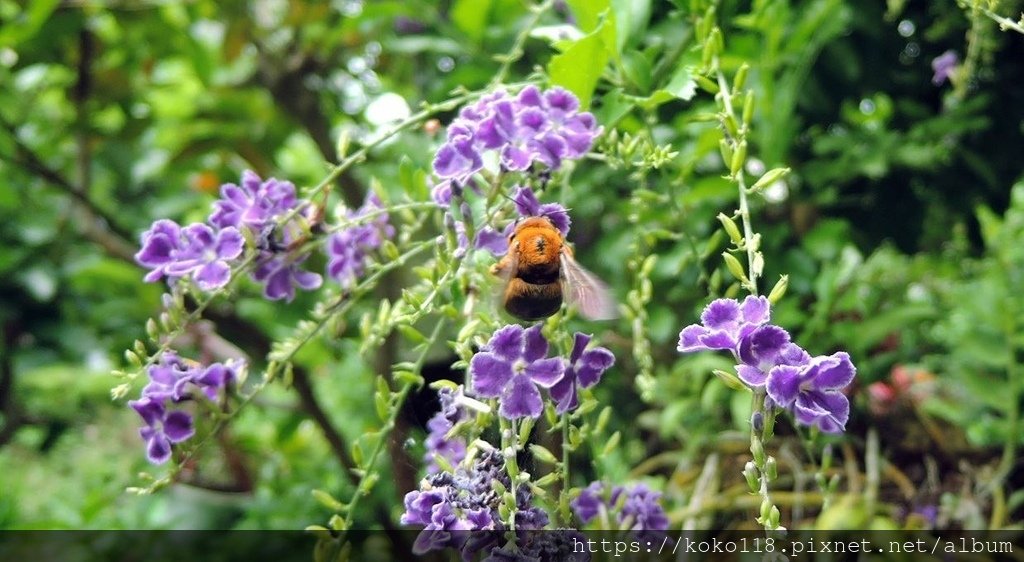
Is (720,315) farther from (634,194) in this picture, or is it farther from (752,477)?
(634,194)

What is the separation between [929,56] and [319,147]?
1.07 m

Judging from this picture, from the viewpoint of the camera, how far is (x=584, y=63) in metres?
0.74

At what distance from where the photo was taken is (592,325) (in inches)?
51.6

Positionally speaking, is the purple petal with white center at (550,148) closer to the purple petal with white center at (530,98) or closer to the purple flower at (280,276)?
the purple petal with white center at (530,98)

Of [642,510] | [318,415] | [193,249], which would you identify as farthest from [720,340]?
[318,415]

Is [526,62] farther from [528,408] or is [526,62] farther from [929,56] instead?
[528,408]

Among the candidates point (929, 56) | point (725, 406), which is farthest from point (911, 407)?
point (929, 56)

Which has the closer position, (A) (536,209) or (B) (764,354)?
(B) (764,354)

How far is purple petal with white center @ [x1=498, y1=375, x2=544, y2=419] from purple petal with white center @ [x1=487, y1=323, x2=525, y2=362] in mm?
22

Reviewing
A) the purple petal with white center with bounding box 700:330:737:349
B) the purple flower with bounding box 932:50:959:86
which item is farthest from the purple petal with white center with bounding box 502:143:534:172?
the purple flower with bounding box 932:50:959:86

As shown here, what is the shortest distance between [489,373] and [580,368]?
99 mm

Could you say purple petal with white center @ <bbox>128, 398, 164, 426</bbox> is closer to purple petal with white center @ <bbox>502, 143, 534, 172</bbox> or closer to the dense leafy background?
the dense leafy background

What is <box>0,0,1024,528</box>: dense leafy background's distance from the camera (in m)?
1.05

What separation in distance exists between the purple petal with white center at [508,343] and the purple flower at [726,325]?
11 cm
